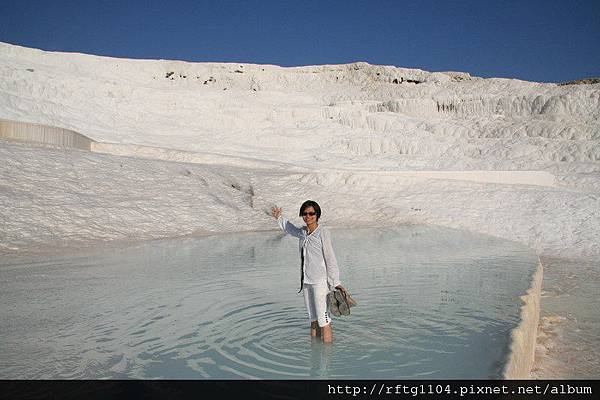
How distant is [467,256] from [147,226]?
7.12 meters

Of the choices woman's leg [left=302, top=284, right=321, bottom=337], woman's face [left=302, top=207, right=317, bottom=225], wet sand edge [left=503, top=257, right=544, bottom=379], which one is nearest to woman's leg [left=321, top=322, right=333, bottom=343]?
woman's leg [left=302, top=284, right=321, bottom=337]

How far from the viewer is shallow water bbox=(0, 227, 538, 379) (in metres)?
4.36

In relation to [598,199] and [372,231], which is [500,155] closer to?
[598,199]

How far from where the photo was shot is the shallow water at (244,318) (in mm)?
4359

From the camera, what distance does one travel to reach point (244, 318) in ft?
19.3

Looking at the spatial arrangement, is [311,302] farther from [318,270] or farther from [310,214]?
[310,214]

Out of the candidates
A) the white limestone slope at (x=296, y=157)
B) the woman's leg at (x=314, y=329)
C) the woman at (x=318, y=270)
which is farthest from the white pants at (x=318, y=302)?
the white limestone slope at (x=296, y=157)

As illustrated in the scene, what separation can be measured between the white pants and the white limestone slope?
86.3 inches

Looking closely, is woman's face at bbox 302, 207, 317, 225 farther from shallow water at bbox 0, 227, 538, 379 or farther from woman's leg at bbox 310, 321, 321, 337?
shallow water at bbox 0, 227, 538, 379

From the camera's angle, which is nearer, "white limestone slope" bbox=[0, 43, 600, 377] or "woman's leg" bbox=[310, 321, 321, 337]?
"woman's leg" bbox=[310, 321, 321, 337]

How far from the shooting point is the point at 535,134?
3064cm

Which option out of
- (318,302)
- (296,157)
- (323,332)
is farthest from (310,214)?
(296,157)

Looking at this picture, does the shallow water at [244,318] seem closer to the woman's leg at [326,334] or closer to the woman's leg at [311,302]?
the woman's leg at [326,334]
